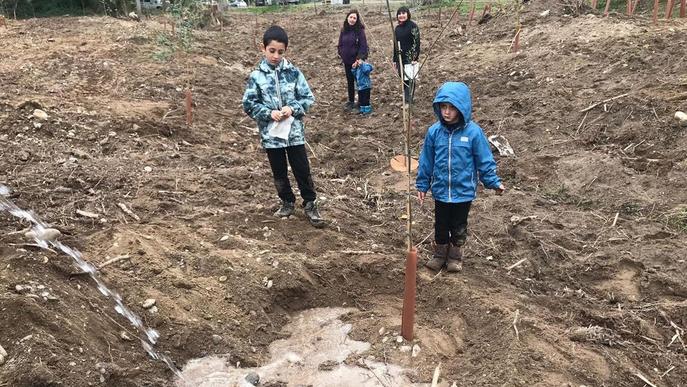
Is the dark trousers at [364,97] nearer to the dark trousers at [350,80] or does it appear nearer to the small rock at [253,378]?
the dark trousers at [350,80]

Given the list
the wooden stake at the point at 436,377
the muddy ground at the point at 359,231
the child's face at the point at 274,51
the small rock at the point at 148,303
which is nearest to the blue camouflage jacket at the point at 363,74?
the muddy ground at the point at 359,231

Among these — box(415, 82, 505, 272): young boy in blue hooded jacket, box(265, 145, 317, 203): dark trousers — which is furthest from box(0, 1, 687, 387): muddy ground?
box(415, 82, 505, 272): young boy in blue hooded jacket

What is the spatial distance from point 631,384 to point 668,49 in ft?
21.8

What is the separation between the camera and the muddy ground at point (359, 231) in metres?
3.11

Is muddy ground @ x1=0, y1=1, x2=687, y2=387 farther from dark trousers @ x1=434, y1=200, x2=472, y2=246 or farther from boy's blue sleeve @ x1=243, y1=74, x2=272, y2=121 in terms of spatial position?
boy's blue sleeve @ x1=243, y1=74, x2=272, y2=121

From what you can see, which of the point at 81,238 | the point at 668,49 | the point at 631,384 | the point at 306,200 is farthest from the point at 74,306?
the point at 668,49

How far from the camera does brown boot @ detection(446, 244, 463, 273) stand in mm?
4168

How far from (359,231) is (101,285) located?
221 centimetres

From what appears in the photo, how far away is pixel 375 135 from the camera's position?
26.8 ft

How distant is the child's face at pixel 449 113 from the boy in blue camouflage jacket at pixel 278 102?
1247mm

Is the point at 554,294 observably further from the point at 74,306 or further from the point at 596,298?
the point at 74,306

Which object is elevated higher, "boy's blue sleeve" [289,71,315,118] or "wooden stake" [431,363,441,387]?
"boy's blue sleeve" [289,71,315,118]

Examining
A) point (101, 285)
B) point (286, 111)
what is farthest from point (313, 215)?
point (101, 285)

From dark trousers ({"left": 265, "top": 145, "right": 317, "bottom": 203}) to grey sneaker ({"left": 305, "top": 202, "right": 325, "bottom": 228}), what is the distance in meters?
0.06
